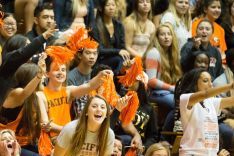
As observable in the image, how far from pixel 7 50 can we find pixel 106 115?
58.1 inches

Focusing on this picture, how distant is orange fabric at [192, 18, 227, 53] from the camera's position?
10.2 metres

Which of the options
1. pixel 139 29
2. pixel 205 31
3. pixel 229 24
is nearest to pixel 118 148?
pixel 139 29

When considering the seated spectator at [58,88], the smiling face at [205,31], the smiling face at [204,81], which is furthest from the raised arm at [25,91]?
the smiling face at [205,31]

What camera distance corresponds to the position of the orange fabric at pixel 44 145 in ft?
22.6

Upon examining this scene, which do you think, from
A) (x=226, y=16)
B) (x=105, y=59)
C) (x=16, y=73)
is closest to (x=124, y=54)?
(x=105, y=59)

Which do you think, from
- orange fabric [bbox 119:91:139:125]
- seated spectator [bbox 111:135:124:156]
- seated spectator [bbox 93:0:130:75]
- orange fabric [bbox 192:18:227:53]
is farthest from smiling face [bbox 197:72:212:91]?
orange fabric [bbox 192:18:227:53]

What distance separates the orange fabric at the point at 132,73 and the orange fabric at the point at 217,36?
2337mm

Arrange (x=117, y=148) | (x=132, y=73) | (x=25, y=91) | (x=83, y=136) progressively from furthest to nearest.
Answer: (x=132, y=73) < (x=117, y=148) < (x=25, y=91) < (x=83, y=136)

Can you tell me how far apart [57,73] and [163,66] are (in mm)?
2272

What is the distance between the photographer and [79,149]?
6512mm

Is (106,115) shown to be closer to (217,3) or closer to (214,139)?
(214,139)

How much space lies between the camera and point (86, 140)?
6.57 meters

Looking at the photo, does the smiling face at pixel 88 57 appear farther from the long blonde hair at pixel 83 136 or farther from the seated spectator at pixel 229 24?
the seated spectator at pixel 229 24

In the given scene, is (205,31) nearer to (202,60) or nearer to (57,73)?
(202,60)
